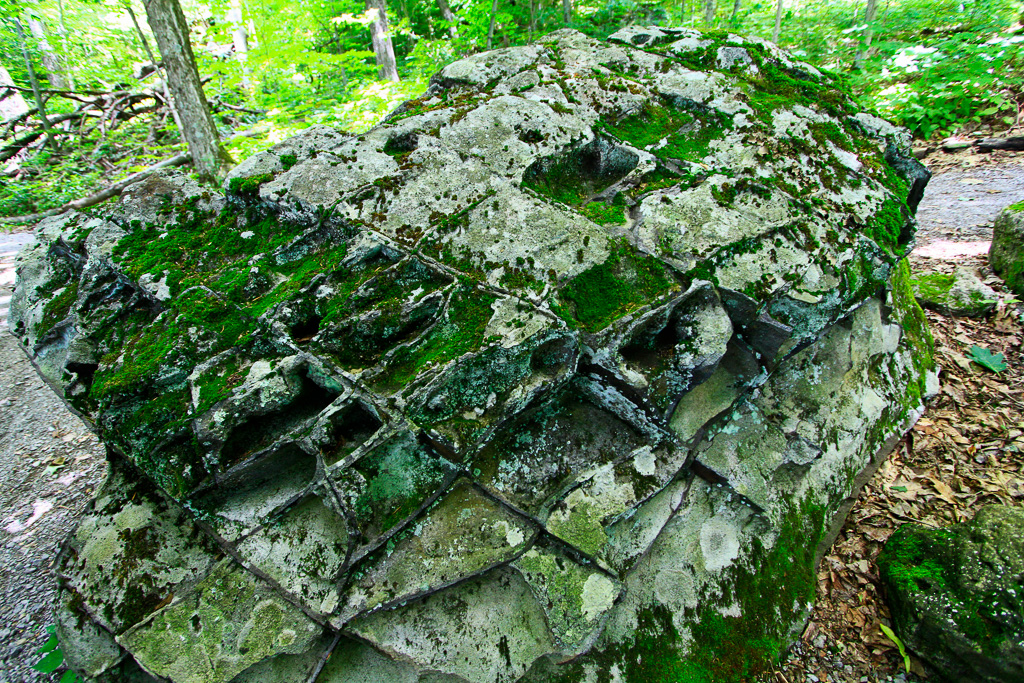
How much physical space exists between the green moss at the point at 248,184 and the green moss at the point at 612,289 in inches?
93.5

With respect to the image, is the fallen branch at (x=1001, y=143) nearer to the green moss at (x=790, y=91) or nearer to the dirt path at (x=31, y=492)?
the green moss at (x=790, y=91)

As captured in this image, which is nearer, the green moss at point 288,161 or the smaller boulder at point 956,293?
the green moss at point 288,161

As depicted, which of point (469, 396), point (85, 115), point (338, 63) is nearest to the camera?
point (469, 396)

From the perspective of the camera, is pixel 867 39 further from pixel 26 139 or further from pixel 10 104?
pixel 10 104

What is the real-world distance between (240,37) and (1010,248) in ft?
71.0

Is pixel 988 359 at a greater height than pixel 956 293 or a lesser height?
lesser

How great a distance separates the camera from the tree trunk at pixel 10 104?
43.9 feet

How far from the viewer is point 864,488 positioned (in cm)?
384

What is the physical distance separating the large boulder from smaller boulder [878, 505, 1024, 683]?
52 cm

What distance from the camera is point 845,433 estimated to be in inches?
143

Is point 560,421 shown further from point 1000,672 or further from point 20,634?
point 20,634

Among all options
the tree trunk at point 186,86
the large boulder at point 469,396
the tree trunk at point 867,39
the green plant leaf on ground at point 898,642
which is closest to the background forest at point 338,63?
the tree trunk at point 867,39

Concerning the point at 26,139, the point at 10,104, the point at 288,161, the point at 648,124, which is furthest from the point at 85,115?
the point at 648,124

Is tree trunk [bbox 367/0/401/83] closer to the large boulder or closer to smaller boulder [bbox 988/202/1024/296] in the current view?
the large boulder
